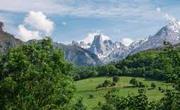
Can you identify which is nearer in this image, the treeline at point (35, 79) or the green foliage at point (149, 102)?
the green foliage at point (149, 102)

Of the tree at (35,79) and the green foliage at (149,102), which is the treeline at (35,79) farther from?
the green foliage at (149,102)

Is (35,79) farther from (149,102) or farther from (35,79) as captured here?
(149,102)

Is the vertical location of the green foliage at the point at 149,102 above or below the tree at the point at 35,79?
above

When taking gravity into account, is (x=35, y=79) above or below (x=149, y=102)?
below

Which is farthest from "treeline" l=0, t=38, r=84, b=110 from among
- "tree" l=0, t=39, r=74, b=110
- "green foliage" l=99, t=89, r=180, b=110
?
"green foliage" l=99, t=89, r=180, b=110

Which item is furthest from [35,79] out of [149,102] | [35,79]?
[149,102]

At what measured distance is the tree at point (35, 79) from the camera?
58.1m

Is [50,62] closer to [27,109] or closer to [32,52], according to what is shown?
[32,52]

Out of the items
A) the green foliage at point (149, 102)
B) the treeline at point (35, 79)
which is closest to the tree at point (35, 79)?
the treeline at point (35, 79)

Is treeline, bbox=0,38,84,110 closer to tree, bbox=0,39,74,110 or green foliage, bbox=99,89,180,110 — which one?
tree, bbox=0,39,74,110

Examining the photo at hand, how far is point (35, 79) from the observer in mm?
58688

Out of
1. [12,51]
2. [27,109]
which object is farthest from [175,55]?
[12,51]

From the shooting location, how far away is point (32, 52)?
6109 cm

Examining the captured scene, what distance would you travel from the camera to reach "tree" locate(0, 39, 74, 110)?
191 ft
